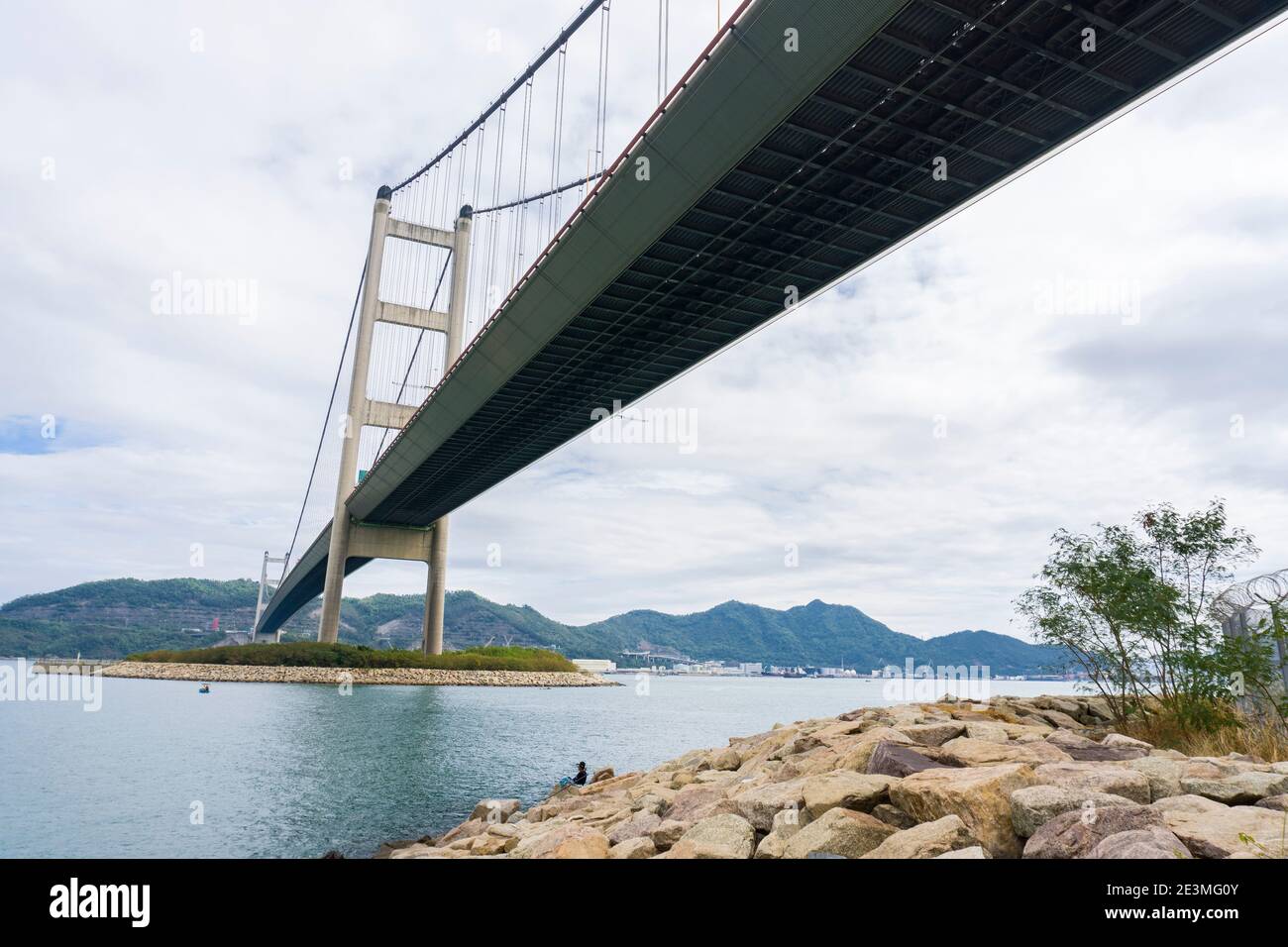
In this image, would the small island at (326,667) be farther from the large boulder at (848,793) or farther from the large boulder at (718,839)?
the large boulder at (848,793)

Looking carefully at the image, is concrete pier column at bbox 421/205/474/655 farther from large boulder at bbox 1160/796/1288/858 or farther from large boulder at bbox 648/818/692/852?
large boulder at bbox 1160/796/1288/858

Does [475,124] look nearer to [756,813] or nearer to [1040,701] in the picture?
[1040,701]

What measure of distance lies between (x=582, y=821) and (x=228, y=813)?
8228 millimetres

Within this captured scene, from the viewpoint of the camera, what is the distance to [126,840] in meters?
12.9

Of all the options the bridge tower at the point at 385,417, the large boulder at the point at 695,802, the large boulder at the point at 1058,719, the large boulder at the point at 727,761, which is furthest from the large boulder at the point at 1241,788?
the bridge tower at the point at 385,417

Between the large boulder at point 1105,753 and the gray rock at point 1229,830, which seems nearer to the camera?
the gray rock at point 1229,830

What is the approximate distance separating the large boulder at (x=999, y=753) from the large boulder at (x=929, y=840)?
2140mm

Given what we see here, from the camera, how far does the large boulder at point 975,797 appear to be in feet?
20.1

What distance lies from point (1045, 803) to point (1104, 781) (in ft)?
3.41

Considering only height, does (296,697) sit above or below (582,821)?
below
